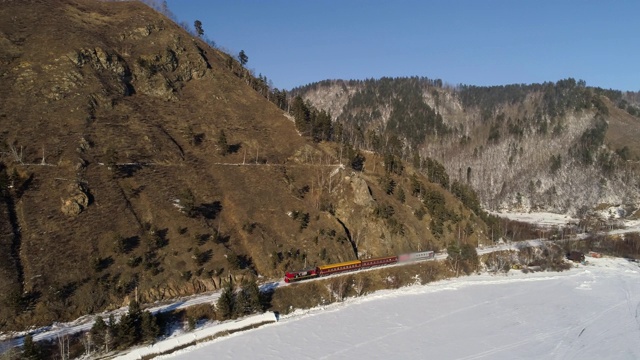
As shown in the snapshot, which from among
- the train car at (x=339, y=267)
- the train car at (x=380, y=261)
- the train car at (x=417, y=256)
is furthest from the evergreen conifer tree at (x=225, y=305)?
the train car at (x=417, y=256)

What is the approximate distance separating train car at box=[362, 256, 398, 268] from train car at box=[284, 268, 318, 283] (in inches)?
452

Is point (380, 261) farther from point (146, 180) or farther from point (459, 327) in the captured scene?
point (146, 180)

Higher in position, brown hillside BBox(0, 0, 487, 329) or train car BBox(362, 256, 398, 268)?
brown hillside BBox(0, 0, 487, 329)

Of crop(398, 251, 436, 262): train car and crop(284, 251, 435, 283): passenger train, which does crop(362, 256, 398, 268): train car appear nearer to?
crop(284, 251, 435, 283): passenger train

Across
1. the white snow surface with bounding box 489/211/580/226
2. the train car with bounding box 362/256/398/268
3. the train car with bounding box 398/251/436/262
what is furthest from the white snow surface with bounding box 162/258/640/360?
the white snow surface with bounding box 489/211/580/226

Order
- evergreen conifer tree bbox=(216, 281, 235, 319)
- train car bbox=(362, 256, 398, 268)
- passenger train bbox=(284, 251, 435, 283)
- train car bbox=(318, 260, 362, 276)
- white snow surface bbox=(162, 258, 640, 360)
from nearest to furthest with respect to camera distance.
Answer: white snow surface bbox=(162, 258, 640, 360) < evergreen conifer tree bbox=(216, 281, 235, 319) < passenger train bbox=(284, 251, 435, 283) < train car bbox=(318, 260, 362, 276) < train car bbox=(362, 256, 398, 268)

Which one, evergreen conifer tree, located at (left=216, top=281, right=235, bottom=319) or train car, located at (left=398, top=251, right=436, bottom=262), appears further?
train car, located at (left=398, top=251, right=436, bottom=262)

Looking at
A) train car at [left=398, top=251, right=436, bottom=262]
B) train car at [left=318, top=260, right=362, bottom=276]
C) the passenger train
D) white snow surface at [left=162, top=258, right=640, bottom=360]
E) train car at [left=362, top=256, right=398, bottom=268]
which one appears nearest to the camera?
white snow surface at [left=162, top=258, right=640, bottom=360]

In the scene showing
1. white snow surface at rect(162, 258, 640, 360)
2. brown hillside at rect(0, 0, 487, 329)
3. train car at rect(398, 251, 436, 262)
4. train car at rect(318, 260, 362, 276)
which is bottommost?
white snow surface at rect(162, 258, 640, 360)

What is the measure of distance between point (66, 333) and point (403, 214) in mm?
67916

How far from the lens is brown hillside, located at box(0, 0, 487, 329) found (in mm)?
55188

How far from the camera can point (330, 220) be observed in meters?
81.6

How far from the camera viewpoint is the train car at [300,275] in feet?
212

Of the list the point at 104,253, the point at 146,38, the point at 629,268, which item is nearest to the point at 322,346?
the point at 104,253
